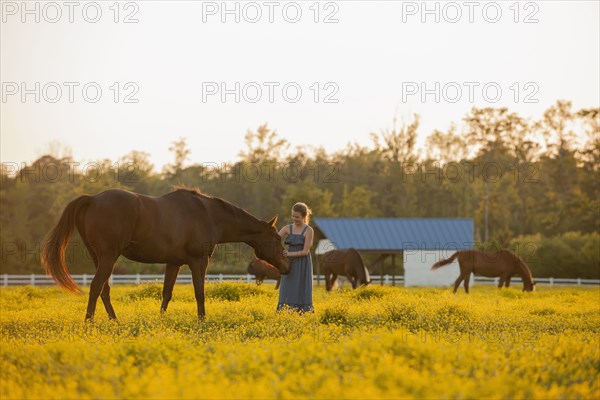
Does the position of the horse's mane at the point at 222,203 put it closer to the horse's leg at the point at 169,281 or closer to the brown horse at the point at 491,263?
the horse's leg at the point at 169,281

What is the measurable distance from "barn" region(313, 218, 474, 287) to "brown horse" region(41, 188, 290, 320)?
28.7 meters

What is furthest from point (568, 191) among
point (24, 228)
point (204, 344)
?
point (204, 344)

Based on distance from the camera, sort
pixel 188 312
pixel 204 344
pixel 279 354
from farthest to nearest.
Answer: pixel 188 312
pixel 204 344
pixel 279 354

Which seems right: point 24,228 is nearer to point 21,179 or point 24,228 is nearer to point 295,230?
point 21,179

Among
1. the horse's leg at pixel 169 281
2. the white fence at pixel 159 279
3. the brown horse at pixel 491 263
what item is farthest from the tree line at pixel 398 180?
the horse's leg at pixel 169 281

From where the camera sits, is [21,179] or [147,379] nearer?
[147,379]

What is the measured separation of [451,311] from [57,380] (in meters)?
8.59

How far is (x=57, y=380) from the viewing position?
22.0ft

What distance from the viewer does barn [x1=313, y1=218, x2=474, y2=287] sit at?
4291 cm

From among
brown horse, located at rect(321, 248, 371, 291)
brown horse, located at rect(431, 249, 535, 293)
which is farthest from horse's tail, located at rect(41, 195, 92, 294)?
brown horse, located at rect(431, 249, 535, 293)

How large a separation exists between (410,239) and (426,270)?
9.14ft

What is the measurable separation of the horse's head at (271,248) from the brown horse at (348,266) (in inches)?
467

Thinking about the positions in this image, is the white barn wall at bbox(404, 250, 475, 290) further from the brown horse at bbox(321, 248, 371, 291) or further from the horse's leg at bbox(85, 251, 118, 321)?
the horse's leg at bbox(85, 251, 118, 321)

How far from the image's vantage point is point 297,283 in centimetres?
1358
